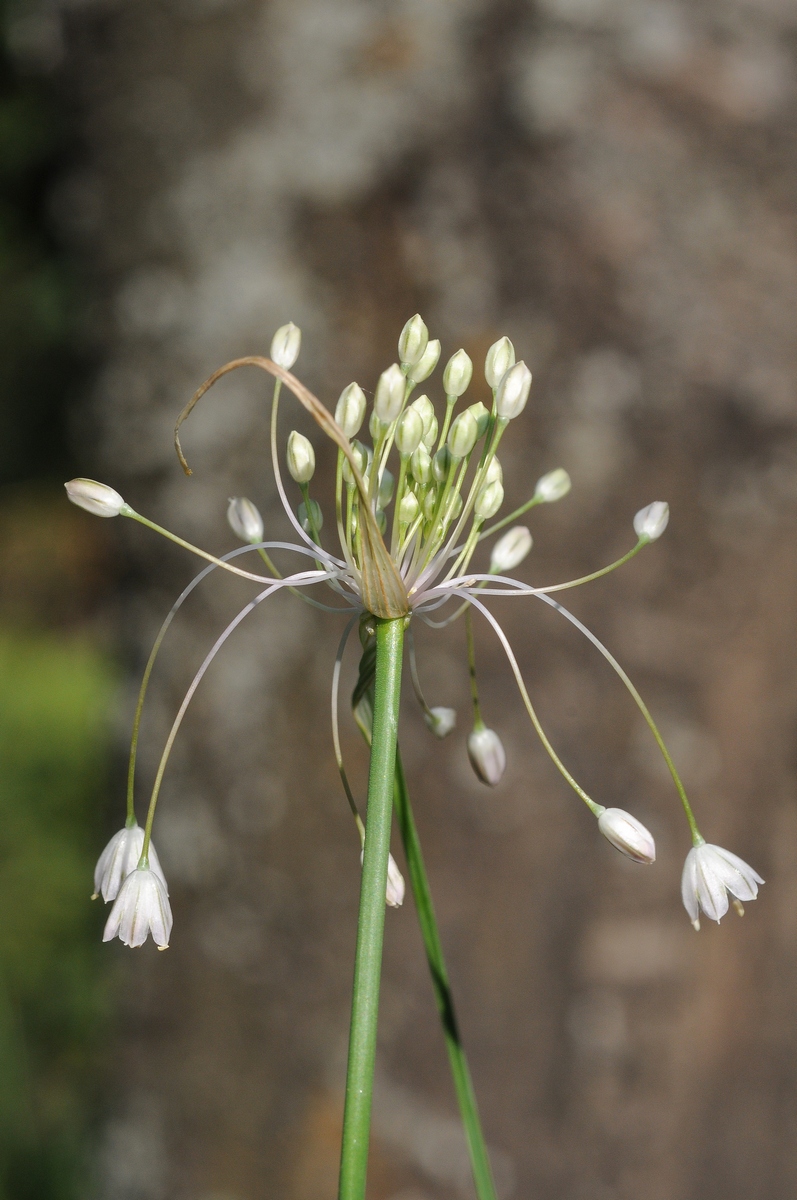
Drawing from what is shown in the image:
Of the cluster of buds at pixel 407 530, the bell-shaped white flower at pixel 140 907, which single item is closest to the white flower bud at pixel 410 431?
the cluster of buds at pixel 407 530

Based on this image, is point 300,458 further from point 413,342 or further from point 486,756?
point 486,756

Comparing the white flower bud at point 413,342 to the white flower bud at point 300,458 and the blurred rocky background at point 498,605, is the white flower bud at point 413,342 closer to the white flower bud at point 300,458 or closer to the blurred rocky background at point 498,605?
the white flower bud at point 300,458

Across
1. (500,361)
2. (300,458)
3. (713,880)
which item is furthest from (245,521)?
(713,880)

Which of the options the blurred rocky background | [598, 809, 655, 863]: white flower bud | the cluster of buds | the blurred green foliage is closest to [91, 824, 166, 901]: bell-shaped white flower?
the cluster of buds

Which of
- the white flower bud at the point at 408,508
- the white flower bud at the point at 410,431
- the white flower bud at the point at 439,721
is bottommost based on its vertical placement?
the white flower bud at the point at 439,721

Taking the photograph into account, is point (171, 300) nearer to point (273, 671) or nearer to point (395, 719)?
point (273, 671)

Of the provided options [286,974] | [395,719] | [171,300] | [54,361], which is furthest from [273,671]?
[54,361]
